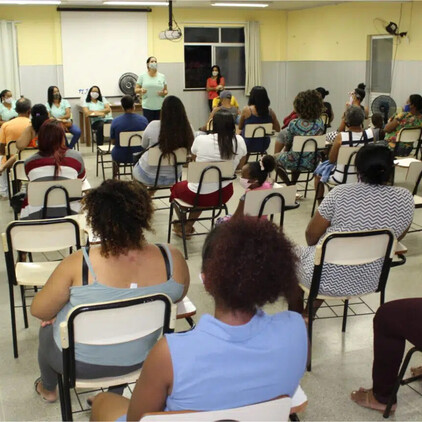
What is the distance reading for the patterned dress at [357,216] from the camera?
3.02 meters

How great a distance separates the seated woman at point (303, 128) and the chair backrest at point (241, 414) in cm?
460

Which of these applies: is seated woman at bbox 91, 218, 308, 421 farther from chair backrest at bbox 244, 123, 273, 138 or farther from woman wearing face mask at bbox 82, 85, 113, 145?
woman wearing face mask at bbox 82, 85, 113, 145

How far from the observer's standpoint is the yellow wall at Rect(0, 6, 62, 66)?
11.0m

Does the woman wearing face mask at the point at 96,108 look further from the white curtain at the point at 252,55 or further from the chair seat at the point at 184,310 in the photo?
the chair seat at the point at 184,310

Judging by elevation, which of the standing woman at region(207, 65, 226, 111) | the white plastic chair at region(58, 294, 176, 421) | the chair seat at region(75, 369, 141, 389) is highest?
the standing woman at region(207, 65, 226, 111)

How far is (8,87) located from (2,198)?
505 centimetres

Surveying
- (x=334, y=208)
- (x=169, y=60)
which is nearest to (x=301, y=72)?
(x=169, y=60)

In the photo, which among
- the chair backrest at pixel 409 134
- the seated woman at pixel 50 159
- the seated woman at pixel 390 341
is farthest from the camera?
the chair backrest at pixel 409 134

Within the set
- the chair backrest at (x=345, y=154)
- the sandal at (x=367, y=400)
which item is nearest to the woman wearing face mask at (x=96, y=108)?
the chair backrest at (x=345, y=154)

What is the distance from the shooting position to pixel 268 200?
13.3 ft

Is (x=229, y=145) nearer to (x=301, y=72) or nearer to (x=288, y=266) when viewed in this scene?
(x=288, y=266)

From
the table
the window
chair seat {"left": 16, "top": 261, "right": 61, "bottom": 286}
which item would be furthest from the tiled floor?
the window

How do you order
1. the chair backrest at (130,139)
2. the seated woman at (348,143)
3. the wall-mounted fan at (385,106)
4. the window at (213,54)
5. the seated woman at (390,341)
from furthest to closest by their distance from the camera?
the window at (213,54) → the wall-mounted fan at (385,106) → the chair backrest at (130,139) → the seated woman at (348,143) → the seated woman at (390,341)

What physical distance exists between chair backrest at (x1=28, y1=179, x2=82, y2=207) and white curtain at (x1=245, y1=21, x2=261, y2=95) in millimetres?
9316
